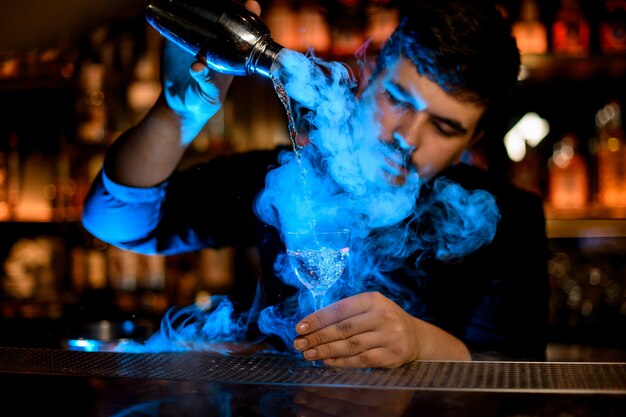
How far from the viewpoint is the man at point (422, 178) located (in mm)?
1503

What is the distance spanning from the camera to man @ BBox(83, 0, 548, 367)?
150 centimetres

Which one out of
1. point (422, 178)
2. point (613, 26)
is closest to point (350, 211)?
point (422, 178)

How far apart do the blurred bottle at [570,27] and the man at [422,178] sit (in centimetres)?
121

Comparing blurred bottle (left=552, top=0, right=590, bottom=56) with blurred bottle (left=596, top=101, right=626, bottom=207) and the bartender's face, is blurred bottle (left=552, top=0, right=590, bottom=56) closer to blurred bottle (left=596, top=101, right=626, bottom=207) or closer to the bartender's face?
blurred bottle (left=596, top=101, right=626, bottom=207)

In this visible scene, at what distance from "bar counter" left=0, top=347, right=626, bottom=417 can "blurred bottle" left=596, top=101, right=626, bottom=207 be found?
1999 millimetres

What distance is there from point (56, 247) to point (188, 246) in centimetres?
162

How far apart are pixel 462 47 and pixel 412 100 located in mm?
203

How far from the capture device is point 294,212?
1.75 m

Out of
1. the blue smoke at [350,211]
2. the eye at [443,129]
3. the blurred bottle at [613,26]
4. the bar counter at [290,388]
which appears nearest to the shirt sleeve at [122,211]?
the blue smoke at [350,211]

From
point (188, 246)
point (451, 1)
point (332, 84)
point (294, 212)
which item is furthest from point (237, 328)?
point (451, 1)

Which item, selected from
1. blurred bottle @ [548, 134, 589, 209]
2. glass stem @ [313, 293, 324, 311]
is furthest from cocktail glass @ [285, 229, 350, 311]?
blurred bottle @ [548, 134, 589, 209]

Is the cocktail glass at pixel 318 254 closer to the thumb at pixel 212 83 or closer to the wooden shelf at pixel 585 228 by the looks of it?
the thumb at pixel 212 83

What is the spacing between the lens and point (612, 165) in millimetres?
2900

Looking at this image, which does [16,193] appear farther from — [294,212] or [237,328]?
[294,212]
